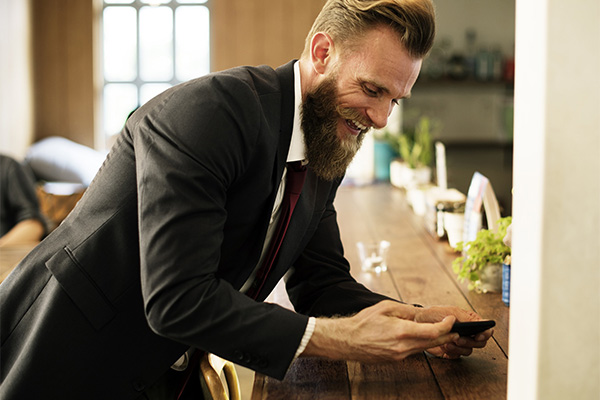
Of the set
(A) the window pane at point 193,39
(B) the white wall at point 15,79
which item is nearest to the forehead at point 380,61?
(B) the white wall at point 15,79

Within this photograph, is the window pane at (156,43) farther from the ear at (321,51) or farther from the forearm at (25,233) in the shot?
the ear at (321,51)

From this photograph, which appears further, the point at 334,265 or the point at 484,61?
the point at 484,61

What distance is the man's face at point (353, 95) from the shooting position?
1438mm

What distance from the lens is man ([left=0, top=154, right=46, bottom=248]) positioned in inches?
173

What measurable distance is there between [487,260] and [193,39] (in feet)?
17.8

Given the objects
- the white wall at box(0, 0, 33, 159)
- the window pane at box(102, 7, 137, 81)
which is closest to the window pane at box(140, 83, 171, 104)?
the window pane at box(102, 7, 137, 81)

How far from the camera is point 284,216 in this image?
1.51 m

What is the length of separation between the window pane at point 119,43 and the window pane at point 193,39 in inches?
17.8

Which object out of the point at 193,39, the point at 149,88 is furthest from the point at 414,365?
the point at 149,88

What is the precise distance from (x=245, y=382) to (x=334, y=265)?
1.20 m

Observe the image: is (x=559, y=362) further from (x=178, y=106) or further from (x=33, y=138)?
(x=33, y=138)

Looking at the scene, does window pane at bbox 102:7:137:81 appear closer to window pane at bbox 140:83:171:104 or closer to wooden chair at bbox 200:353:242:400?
window pane at bbox 140:83:171:104

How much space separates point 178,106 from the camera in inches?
49.1

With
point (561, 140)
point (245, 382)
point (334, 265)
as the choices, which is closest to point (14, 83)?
point (245, 382)
